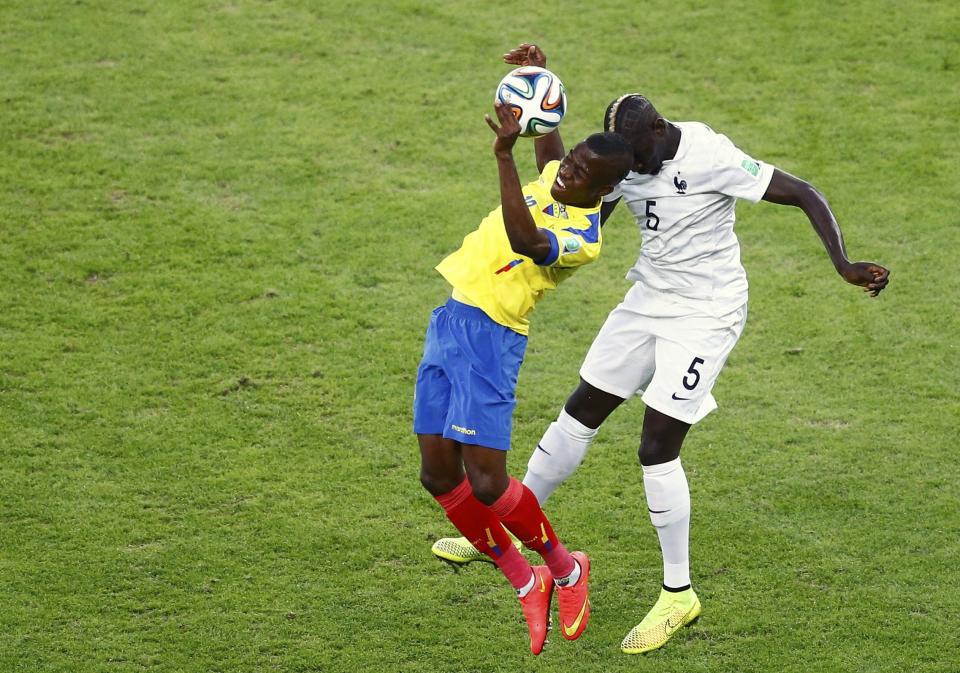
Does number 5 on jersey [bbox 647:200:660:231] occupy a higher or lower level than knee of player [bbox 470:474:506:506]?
higher

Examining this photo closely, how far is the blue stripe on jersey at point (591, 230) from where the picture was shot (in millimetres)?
5578

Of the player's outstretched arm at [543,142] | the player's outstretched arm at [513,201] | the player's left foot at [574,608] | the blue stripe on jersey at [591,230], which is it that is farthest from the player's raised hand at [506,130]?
the player's left foot at [574,608]

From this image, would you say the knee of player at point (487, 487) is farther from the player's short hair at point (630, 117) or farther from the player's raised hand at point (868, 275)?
the player's raised hand at point (868, 275)

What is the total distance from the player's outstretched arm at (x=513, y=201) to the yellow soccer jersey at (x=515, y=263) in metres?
0.17

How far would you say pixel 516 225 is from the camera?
17.5ft

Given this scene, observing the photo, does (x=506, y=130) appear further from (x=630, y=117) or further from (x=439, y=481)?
(x=439, y=481)

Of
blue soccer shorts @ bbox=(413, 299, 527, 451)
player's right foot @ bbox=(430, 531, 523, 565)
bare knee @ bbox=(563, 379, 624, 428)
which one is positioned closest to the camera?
blue soccer shorts @ bbox=(413, 299, 527, 451)

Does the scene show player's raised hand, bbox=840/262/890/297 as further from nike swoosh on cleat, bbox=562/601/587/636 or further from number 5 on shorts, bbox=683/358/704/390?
nike swoosh on cleat, bbox=562/601/587/636

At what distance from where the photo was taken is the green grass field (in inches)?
251

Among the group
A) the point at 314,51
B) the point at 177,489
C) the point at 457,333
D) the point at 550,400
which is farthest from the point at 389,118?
the point at 457,333

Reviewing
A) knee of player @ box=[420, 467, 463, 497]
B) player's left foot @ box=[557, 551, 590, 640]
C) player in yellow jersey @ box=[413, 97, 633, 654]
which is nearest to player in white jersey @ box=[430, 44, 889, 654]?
player's left foot @ box=[557, 551, 590, 640]

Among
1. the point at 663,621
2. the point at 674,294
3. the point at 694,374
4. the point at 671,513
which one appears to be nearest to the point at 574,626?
the point at 663,621

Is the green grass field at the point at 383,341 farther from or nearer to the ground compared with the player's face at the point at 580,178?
nearer to the ground

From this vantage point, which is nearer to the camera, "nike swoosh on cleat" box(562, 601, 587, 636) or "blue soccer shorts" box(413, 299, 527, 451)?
"blue soccer shorts" box(413, 299, 527, 451)
